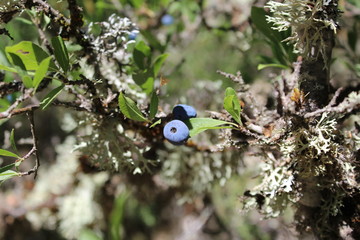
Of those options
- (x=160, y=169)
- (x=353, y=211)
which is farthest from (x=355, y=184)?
(x=160, y=169)

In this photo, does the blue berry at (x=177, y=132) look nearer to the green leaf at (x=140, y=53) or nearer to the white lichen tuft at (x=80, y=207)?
the green leaf at (x=140, y=53)

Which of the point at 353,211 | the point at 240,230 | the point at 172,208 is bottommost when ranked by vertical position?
the point at 172,208

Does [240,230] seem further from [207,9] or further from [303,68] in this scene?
[303,68]

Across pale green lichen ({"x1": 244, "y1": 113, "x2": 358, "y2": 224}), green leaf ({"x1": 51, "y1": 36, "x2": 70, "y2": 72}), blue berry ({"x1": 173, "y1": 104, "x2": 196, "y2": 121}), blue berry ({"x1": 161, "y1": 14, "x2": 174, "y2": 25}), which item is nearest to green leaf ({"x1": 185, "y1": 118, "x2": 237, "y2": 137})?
blue berry ({"x1": 173, "y1": 104, "x2": 196, "y2": 121})

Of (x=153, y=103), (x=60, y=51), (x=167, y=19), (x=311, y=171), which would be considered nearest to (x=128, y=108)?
(x=153, y=103)

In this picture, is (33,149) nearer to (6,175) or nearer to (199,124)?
(6,175)

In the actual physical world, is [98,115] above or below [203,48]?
above

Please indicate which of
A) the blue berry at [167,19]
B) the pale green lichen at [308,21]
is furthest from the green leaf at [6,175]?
the blue berry at [167,19]
